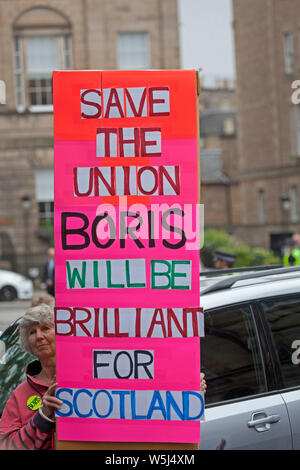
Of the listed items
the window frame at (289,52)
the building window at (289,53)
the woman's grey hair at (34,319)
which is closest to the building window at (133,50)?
the window frame at (289,52)

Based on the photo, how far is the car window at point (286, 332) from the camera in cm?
447

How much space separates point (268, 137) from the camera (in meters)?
45.7

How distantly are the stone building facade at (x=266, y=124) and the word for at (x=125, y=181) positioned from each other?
39131 millimetres

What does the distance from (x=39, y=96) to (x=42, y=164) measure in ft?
7.74

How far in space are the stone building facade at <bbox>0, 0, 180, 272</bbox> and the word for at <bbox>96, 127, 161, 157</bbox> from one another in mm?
26467

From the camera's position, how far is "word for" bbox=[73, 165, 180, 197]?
3031mm

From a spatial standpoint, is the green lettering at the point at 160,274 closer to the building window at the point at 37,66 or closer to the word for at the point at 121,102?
the word for at the point at 121,102

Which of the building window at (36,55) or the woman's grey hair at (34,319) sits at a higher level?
the building window at (36,55)

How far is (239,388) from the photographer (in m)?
4.37

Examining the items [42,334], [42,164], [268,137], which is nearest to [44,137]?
[42,164]

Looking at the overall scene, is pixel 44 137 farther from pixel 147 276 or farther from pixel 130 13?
pixel 147 276

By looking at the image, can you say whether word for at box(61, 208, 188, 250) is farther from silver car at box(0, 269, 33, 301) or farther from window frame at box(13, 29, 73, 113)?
window frame at box(13, 29, 73, 113)

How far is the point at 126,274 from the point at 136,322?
175 mm

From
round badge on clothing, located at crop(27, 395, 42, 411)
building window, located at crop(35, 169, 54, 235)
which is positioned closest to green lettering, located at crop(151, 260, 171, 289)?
round badge on clothing, located at crop(27, 395, 42, 411)
